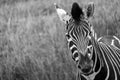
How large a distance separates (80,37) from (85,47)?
0.35 ft

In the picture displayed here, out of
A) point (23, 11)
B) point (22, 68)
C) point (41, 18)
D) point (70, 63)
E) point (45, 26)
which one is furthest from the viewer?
point (23, 11)

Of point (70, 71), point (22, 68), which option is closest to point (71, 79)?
point (70, 71)

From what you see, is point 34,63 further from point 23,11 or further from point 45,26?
point 23,11

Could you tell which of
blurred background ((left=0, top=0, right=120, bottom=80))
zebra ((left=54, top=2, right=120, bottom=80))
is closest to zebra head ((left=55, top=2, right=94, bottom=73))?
zebra ((left=54, top=2, right=120, bottom=80))

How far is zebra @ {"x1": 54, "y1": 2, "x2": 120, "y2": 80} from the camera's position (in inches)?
79.7

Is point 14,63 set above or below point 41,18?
below

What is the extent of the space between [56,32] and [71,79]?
1629 millimetres

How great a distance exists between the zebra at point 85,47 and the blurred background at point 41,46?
1038 mm

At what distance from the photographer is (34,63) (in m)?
3.78

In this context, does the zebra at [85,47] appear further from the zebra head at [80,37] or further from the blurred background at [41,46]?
the blurred background at [41,46]

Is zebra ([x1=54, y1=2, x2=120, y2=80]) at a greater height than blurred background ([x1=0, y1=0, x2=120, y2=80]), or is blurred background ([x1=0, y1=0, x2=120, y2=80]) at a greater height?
zebra ([x1=54, y1=2, x2=120, y2=80])

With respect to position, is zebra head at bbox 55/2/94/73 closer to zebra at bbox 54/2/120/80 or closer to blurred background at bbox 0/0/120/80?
zebra at bbox 54/2/120/80

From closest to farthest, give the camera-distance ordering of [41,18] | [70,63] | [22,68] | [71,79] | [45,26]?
[71,79] → [70,63] → [22,68] → [45,26] → [41,18]

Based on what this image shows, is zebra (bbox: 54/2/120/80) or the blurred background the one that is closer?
zebra (bbox: 54/2/120/80)
